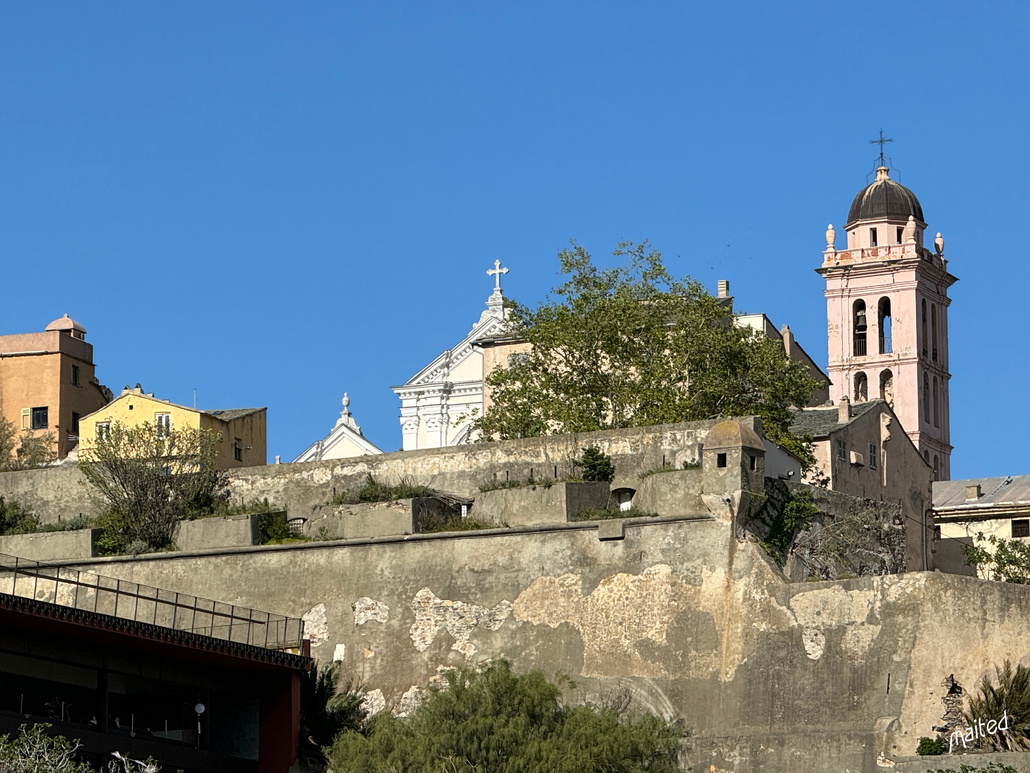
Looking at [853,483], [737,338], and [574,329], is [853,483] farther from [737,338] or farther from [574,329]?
[574,329]

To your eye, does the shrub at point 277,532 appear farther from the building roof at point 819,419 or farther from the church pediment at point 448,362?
the church pediment at point 448,362

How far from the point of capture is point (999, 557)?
5438 centimetres

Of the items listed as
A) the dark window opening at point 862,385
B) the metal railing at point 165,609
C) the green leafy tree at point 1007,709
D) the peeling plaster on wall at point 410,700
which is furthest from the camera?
the dark window opening at point 862,385

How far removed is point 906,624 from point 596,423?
13723 mm

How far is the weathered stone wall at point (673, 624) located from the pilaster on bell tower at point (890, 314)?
4772 cm

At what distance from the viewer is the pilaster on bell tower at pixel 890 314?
3514 inches

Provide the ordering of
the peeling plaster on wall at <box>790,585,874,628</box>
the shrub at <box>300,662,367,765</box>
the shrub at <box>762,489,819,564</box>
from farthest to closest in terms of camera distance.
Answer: the shrub at <box>762,489,819,564</box> → the shrub at <box>300,662,367,765</box> → the peeling plaster on wall at <box>790,585,874,628</box>

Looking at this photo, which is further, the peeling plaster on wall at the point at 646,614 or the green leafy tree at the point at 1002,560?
the green leafy tree at the point at 1002,560

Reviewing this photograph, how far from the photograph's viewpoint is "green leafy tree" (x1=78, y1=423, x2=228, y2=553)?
4731cm

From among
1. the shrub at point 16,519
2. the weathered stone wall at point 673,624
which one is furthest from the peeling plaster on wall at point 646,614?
the shrub at point 16,519

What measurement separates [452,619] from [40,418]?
3037 cm

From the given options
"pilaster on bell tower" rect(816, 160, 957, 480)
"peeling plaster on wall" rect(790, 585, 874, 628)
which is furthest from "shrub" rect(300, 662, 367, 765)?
"pilaster on bell tower" rect(816, 160, 957, 480)

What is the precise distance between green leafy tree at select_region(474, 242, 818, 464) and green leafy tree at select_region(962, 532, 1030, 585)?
7.33 m

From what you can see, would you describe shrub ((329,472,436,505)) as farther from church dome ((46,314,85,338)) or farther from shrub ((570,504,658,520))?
church dome ((46,314,85,338))
